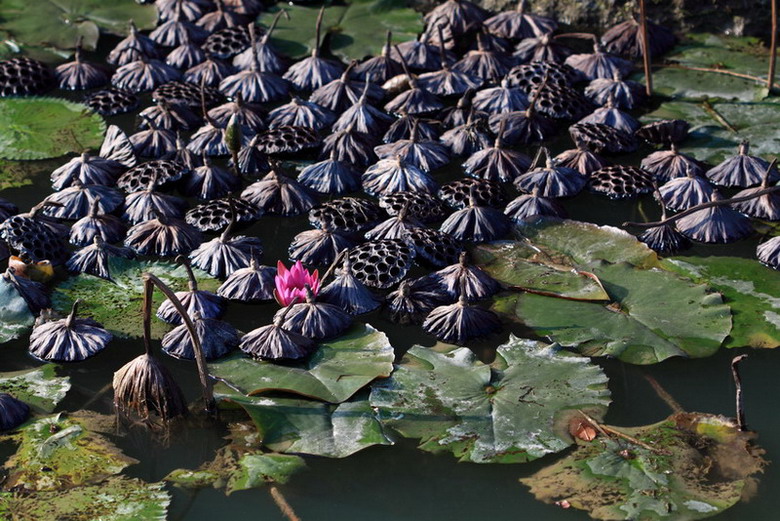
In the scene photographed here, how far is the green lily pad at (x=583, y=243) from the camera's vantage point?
3.57 metres

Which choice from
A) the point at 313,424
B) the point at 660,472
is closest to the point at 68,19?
the point at 313,424

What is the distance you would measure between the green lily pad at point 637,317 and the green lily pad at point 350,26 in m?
2.19

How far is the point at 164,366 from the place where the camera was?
9.43ft

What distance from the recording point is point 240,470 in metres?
2.72

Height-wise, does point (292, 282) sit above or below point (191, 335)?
below

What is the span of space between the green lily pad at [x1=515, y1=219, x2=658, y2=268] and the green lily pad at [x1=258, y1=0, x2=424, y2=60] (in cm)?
178

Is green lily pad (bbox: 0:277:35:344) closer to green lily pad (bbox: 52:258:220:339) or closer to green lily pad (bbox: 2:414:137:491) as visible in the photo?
green lily pad (bbox: 52:258:220:339)

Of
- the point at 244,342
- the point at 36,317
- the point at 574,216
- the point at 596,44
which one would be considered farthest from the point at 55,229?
the point at 596,44

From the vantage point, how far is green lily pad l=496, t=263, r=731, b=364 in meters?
3.15

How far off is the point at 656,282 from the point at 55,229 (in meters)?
2.10

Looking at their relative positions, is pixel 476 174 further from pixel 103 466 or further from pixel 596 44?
pixel 103 466

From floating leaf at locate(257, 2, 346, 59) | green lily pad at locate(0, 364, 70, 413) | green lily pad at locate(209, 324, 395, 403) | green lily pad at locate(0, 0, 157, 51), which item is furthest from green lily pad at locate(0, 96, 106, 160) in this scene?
green lily pad at locate(209, 324, 395, 403)

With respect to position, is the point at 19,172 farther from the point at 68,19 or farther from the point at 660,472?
the point at 660,472

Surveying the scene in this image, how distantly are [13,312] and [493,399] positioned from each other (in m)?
1.56
